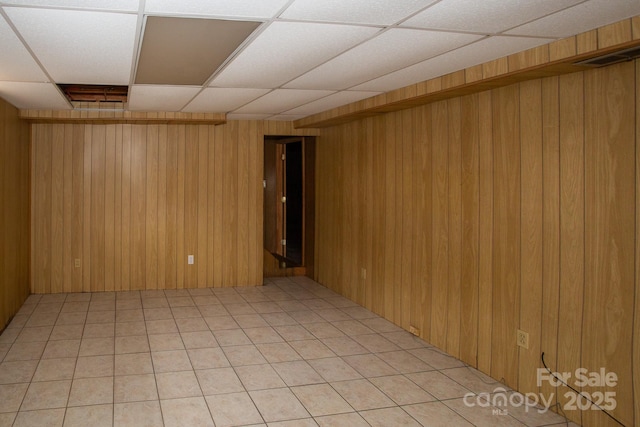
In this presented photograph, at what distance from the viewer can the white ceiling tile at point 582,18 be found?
2.27 metres

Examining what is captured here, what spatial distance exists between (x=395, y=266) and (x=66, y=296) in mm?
3880

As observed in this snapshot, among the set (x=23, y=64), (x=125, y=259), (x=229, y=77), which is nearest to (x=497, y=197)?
(x=229, y=77)

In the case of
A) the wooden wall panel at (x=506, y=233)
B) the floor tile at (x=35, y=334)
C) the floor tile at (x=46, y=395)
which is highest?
the wooden wall panel at (x=506, y=233)

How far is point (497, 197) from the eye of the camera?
12.3ft

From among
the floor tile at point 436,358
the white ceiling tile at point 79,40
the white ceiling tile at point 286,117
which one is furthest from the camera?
the white ceiling tile at point 286,117

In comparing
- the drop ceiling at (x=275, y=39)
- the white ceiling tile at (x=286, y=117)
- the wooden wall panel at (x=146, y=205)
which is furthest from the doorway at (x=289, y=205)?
the drop ceiling at (x=275, y=39)

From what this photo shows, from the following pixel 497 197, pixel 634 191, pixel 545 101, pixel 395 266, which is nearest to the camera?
pixel 634 191

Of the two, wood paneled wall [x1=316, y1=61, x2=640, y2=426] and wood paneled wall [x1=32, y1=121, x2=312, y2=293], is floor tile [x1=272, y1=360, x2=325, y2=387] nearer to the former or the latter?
wood paneled wall [x1=316, y1=61, x2=640, y2=426]

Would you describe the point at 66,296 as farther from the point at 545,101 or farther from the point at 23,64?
the point at 545,101

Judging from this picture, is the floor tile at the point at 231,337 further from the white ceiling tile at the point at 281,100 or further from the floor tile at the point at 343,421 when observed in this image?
the white ceiling tile at the point at 281,100

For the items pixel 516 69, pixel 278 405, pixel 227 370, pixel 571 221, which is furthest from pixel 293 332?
pixel 516 69

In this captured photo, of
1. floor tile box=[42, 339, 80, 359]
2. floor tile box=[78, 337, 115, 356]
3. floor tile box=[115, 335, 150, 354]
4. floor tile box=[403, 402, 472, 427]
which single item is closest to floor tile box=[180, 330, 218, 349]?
floor tile box=[115, 335, 150, 354]

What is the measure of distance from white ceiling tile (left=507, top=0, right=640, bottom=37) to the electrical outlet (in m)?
1.87

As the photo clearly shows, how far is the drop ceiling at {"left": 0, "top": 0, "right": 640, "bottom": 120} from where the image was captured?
7.66 ft
